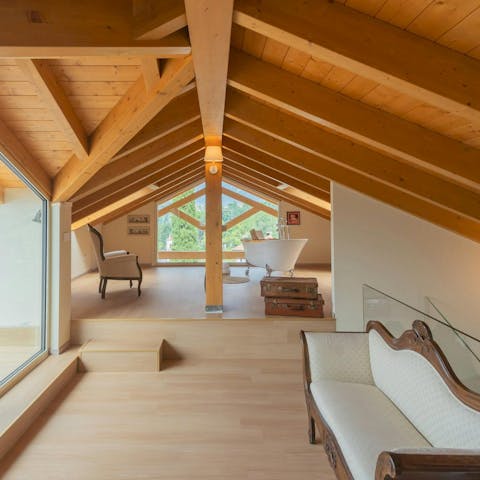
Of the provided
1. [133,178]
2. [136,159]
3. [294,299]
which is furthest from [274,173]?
[136,159]

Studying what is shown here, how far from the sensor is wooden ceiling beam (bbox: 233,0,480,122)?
157cm

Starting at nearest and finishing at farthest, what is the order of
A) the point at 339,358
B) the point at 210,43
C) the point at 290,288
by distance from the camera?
the point at 210,43
the point at 339,358
the point at 290,288

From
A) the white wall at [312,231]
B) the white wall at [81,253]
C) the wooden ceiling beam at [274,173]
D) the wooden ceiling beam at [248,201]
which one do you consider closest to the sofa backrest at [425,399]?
the wooden ceiling beam at [274,173]

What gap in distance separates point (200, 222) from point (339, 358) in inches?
277

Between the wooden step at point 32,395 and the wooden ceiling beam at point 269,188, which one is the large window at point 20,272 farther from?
the wooden ceiling beam at point 269,188

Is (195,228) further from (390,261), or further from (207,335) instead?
(390,261)

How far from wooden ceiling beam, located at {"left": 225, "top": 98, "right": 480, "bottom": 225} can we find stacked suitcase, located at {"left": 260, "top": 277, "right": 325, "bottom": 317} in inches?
60.7

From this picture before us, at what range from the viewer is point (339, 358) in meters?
2.34

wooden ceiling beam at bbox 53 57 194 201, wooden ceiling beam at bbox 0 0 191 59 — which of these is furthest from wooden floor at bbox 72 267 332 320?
wooden ceiling beam at bbox 0 0 191 59

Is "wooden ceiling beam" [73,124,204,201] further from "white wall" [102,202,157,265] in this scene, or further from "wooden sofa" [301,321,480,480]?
"white wall" [102,202,157,265]

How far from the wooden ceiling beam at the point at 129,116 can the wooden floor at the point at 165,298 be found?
1774 millimetres

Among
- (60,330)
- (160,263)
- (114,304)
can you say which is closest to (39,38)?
(60,330)

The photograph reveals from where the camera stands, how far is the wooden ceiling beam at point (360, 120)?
2.24 metres

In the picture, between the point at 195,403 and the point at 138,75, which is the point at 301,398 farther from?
the point at 138,75
